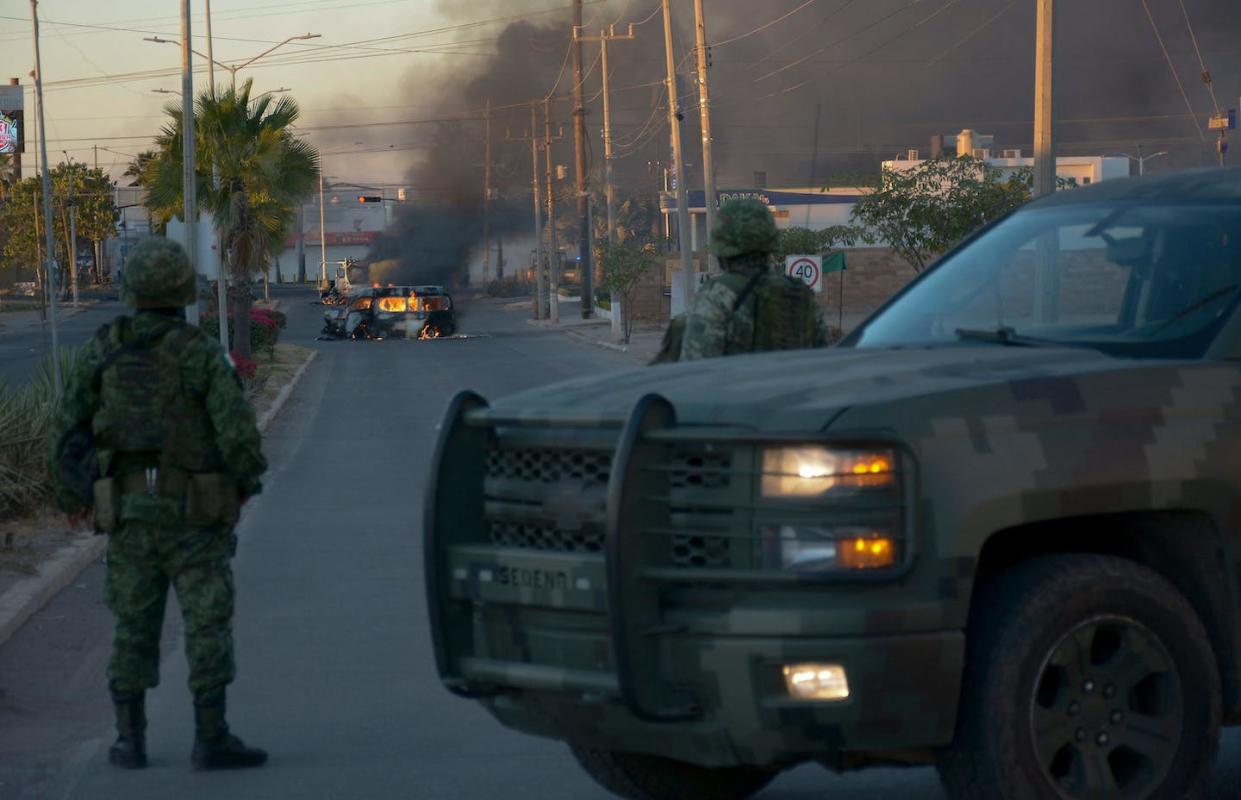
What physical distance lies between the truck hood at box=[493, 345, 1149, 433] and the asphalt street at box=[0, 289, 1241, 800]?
0.65 meters

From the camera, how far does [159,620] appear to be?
6.00 metres

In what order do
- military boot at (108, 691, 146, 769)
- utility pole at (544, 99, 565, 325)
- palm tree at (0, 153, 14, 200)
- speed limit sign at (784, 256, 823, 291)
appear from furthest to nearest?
palm tree at (0, 153, 14, 200), utility pole at (544, 99, 565, 325), speed limit sign at (784, 256, 823, 291), military boot at (108, 691, 146, 769)

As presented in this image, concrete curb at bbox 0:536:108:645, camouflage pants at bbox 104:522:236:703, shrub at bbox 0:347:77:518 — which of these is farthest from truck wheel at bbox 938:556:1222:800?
shrub at bbox 0:347:77:518

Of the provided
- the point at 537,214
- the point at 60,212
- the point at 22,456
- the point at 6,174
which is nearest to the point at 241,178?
the point at 22,456

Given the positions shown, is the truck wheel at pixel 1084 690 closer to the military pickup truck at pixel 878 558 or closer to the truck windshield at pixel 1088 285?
the military pickup truck at pixel 878 558

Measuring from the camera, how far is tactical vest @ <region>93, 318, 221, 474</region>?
5805 mm

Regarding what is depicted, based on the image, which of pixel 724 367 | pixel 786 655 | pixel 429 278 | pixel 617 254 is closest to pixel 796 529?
pixel 786 655

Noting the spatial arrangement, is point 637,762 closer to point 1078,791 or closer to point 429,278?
point 1078,791

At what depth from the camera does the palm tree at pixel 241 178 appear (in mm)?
31688

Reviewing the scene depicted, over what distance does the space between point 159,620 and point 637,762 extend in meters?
1.98

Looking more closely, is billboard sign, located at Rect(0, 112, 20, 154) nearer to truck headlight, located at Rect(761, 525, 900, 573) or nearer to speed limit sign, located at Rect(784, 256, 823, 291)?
speed limit sign, located at Rect(784, 256, 823, 291)

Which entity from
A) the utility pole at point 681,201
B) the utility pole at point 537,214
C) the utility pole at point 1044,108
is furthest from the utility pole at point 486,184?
the utility pole at point 1044,108

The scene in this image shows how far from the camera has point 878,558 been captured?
387 cm

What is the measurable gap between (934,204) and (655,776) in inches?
1057
